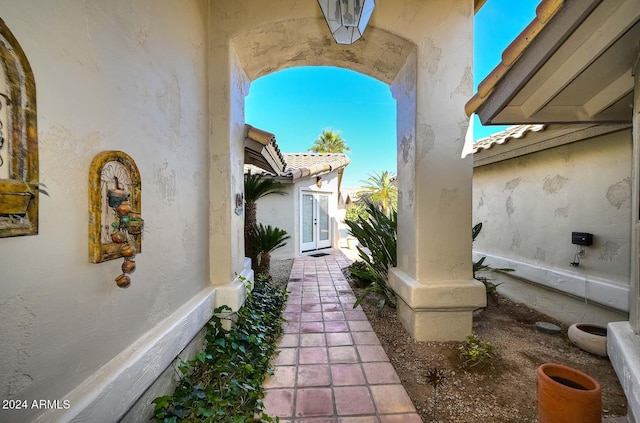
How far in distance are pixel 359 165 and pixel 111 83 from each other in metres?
33.4

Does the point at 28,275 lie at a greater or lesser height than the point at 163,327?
greater

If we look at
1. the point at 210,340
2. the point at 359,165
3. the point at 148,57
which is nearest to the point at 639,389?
the point at 210,340

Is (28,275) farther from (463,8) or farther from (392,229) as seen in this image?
(463,8)

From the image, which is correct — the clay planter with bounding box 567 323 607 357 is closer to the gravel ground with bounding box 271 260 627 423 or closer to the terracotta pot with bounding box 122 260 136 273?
the gravel ground with bounding box 271 260 627 423

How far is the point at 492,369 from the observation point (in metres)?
2.80

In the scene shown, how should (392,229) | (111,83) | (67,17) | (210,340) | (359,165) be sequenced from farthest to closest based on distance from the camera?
(359,165) < (392,229) < (210,340) < (111,83) < (67,17)

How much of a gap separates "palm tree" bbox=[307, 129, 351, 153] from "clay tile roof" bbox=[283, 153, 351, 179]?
41.6 ft

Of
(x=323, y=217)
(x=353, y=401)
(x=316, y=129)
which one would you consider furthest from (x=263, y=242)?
(x=316, y=129)

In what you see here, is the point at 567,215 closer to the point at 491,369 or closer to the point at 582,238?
the point at 582,238

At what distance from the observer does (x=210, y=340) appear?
9.12ft

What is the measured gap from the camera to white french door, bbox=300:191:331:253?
10484mm

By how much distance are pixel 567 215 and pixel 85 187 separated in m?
5.82

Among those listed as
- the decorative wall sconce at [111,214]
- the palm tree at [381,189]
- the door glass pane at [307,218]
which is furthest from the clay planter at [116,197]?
the palm tree at [381,189]

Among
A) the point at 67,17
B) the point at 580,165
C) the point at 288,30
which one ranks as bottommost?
the point at 580,165
